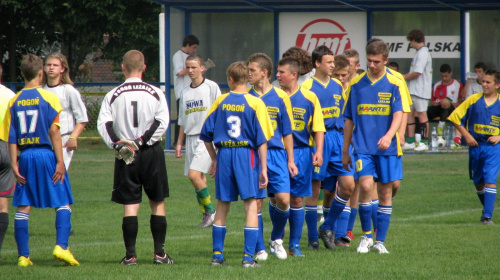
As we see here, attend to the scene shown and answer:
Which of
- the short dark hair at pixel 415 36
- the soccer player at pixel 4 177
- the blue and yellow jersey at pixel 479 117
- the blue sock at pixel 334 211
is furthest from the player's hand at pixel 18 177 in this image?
the short dark hair at pixel 415 36

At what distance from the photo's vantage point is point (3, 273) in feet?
24.5

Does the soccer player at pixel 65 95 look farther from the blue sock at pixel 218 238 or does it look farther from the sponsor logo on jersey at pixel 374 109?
the sponsor logo on jersey at pixel 374 109

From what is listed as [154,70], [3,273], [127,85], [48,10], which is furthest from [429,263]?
[154,70]

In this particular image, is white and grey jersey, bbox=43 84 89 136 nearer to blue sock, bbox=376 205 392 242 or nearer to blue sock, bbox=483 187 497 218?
blue sock, bbox=376 205 392 242

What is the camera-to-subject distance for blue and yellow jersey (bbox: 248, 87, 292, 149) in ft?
26.6

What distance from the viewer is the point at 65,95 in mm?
9609

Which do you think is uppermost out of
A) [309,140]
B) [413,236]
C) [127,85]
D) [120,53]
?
[120,53]

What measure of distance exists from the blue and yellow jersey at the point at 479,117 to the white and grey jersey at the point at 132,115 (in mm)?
5012

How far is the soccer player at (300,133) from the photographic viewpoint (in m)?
8.48

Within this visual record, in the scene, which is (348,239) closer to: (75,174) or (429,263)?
(429,263)

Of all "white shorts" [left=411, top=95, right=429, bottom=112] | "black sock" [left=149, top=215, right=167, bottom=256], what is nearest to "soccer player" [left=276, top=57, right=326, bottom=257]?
"black sock" [left=149, top=215, right=167, bottom=256]

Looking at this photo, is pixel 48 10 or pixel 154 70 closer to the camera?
pixel 48 10

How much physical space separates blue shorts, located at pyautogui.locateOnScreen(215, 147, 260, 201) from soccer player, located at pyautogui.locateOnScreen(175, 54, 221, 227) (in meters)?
3.16

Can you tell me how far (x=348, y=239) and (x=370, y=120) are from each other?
1413 millimetres
